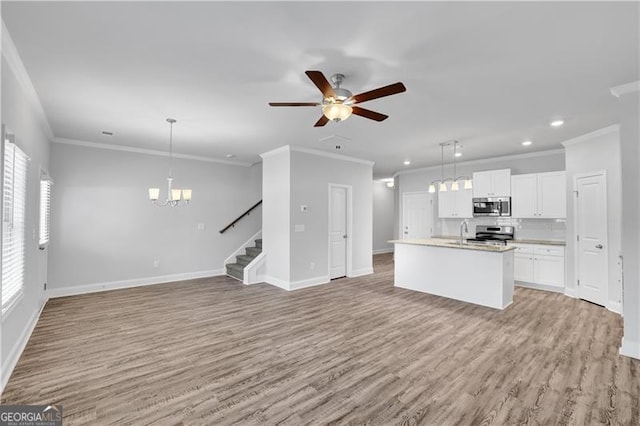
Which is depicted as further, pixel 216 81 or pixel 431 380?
pixel 216 81

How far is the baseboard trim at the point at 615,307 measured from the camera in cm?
420

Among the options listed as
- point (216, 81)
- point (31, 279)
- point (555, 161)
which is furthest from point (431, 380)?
point (555, 161)

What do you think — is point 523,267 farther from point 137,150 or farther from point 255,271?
point 137,150

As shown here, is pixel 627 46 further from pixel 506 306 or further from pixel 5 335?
pixel 5 335

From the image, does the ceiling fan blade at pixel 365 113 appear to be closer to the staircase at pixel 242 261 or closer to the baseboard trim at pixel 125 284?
the staircase at pixel 242 261

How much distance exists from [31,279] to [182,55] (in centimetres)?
331

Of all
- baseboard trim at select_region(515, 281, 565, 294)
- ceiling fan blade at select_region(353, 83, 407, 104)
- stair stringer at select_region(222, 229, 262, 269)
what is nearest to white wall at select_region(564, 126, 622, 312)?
baseboard trim at select_region(515, 281, 565, 294)

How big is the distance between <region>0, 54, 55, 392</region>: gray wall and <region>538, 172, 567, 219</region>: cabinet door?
7.77m

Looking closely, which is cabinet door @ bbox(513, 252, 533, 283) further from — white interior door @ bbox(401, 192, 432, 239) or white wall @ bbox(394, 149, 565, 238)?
white interior door @ bbox(401, 192, 432, 239)

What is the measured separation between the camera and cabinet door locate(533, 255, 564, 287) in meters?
5.37

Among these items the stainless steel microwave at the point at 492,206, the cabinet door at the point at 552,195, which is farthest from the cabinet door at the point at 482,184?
the cabinet door at the point at 552,195

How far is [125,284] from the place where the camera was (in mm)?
5695

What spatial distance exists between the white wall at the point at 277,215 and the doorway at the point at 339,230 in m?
1.11

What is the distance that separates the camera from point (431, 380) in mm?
2537
